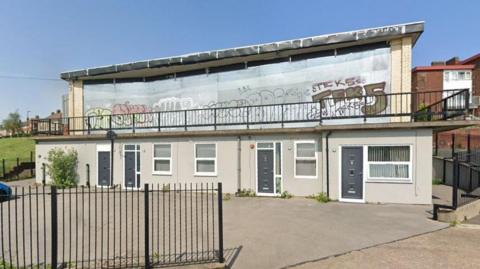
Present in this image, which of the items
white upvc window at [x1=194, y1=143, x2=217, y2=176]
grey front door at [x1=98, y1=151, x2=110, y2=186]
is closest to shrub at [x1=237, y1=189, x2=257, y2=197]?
white upvc window at [x1=194, y1=143, x2=217, y2=176]

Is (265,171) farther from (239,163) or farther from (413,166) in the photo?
(413,166)

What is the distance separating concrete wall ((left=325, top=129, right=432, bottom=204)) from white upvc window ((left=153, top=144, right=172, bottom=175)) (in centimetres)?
752

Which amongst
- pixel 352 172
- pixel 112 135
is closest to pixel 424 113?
pixel 352 172

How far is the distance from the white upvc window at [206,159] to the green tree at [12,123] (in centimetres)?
7284

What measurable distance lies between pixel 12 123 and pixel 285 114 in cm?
7839

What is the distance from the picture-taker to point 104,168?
16.4 metres

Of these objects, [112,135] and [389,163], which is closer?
[389,163]

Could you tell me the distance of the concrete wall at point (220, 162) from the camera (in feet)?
42.0

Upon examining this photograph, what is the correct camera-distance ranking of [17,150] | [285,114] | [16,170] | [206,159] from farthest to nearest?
[17,150]
[16,170]
[285,114]
[206,159]

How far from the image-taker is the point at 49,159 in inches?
663

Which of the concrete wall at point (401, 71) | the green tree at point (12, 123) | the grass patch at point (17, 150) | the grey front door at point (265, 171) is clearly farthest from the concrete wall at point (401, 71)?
the green tree at point (12, 123)

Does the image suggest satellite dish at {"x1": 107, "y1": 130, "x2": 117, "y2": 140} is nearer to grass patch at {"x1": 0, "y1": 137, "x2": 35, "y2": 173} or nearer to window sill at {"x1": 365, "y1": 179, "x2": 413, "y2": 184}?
window sill at {"x1": 365, "y1": 179, "x2": 413, "y2": 184}

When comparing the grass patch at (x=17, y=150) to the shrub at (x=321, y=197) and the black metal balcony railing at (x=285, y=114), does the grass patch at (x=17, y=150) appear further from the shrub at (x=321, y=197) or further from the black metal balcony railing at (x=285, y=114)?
the shrub at (x=321, y=197)

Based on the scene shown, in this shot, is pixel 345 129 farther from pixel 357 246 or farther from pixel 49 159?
pixel 49 159
